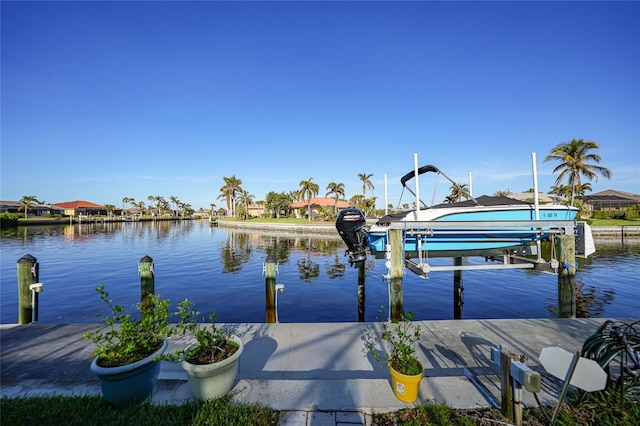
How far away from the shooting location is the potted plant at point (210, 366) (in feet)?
9.51

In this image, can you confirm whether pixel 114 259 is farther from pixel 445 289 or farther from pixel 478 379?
pixel 478 379

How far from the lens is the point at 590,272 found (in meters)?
15.3

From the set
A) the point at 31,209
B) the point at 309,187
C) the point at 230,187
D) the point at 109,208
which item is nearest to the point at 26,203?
the point at 31,209

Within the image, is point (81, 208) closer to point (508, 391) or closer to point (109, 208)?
point (109, 208)

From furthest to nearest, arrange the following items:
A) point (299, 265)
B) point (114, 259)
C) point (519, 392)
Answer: point (114, 259) < point (299, 265) < point (519, 392)

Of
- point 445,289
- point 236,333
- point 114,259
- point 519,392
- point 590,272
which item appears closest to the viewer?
point 519,392

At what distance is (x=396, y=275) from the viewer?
19.7 feet

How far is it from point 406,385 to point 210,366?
2.14 metres

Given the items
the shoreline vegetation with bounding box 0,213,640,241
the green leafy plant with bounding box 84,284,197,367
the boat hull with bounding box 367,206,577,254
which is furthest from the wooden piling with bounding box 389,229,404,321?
the shoreline vegetation with bounding box 0,213,640,241

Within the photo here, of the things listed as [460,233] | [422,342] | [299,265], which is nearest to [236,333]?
[422,342]

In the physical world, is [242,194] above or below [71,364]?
above

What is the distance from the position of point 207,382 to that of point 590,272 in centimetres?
2072

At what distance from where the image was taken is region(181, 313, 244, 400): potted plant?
2.90 m

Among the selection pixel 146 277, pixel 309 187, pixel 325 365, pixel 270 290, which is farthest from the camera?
pixel 309 187
